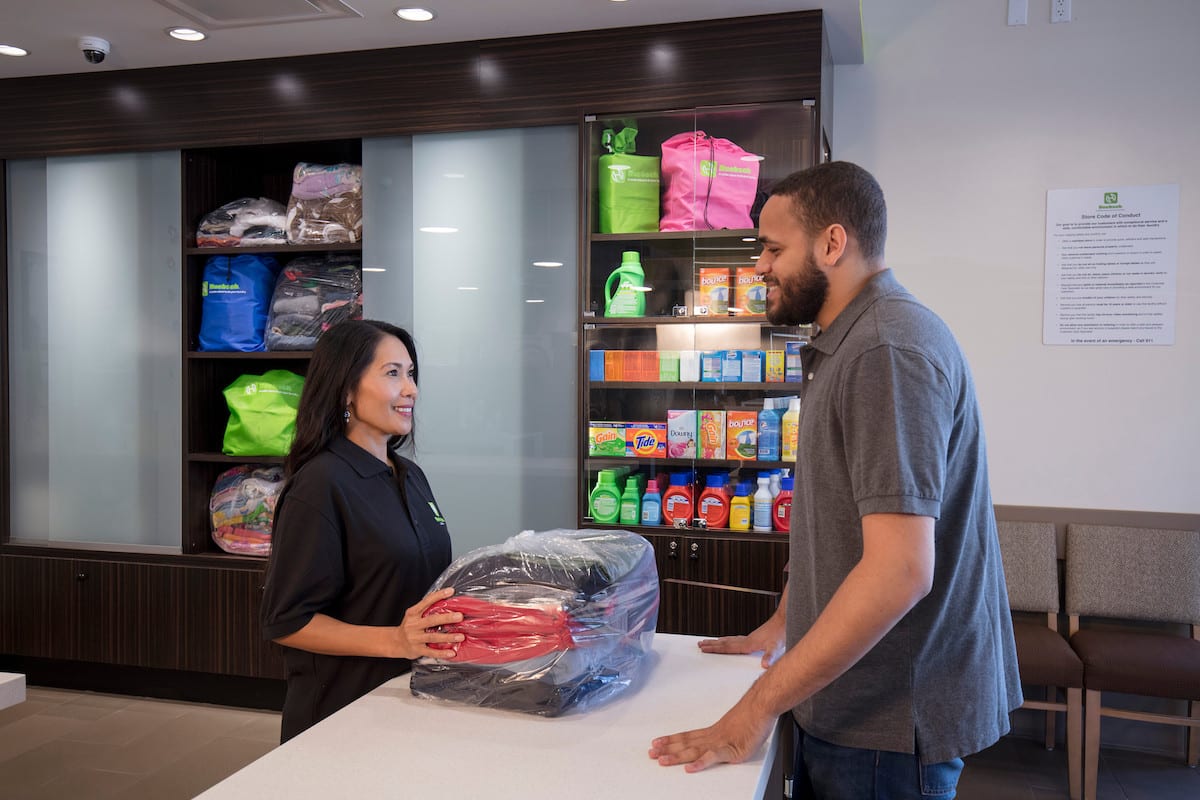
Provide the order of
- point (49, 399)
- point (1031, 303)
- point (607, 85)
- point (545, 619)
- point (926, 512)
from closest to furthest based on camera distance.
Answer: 1. point (926, 512)
2. point (545, 619)
3. point (607, 85)
4. point (1031, 303)
5. point (49, 399)

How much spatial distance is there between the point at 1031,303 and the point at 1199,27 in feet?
3.89

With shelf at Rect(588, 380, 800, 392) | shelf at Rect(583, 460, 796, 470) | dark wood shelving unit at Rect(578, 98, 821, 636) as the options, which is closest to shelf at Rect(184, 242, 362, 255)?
dark wood shelving unit at Rect(578, 98, 821, 636)

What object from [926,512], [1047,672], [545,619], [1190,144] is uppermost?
[1190,144]

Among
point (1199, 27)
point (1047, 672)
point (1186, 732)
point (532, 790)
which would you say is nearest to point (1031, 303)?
point (1199, 27)

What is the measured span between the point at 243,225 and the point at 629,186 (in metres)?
1.82

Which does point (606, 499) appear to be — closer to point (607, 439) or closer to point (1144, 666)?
point (607, 439)

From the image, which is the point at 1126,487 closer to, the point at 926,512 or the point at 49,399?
the point at 926,512

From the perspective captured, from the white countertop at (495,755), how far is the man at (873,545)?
0.07 m

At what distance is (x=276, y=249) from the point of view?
13.5 feet

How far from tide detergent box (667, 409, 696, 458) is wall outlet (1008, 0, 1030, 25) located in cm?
205

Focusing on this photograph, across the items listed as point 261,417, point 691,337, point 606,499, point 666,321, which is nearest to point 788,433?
point 691,337

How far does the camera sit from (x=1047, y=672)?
3248mm

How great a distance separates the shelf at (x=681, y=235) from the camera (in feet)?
11.3

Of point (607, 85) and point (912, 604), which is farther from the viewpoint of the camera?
point (607, 85)
